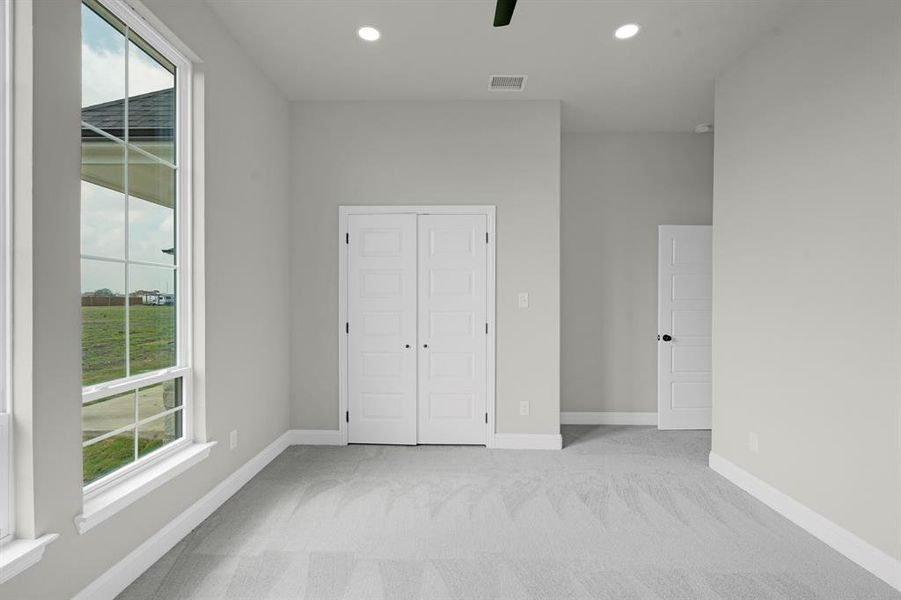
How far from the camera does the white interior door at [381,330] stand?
4035 millimetres

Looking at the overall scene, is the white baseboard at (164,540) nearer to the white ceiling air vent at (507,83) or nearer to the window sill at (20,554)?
the window sill at (20,554)

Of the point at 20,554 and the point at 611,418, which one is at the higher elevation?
the point at 20,554

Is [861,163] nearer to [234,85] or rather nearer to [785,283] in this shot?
[785,283]

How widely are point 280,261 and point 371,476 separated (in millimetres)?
1870

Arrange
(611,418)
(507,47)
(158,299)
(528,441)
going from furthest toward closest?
(611,418), (528,441), (507,47), (158,299)

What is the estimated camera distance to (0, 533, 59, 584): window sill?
57.4 inches

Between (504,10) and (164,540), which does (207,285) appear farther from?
(504,10)

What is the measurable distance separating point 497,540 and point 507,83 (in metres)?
3.25

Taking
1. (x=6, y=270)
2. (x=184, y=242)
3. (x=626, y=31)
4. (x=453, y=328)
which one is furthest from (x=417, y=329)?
(x=6, y=270)

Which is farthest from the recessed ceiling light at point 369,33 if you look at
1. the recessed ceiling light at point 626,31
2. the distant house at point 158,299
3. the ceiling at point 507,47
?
the distant house at point 158,299

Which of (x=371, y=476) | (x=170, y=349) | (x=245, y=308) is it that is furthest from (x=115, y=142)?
(x=371, y=476)

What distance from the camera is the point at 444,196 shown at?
13.2ft

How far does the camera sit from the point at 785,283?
2777mm

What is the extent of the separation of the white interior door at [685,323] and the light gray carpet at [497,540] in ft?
3.76
